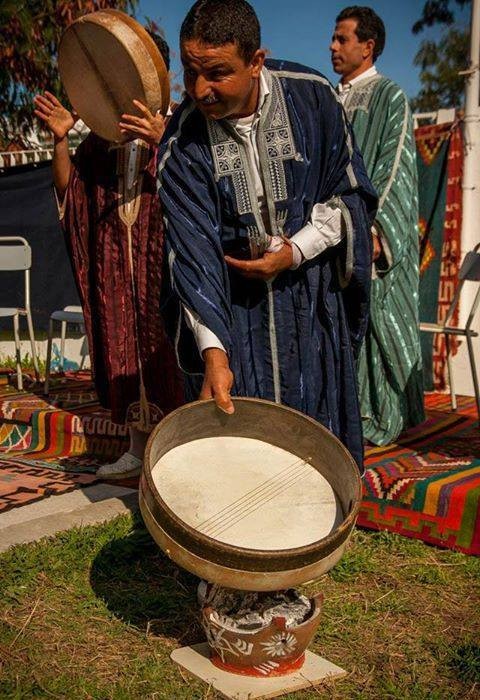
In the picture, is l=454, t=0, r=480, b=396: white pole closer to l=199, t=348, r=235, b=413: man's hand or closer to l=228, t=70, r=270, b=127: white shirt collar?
l=228, t=70, r=270, b=127: white shirt collar

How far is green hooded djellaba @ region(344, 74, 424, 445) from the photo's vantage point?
4.70 m

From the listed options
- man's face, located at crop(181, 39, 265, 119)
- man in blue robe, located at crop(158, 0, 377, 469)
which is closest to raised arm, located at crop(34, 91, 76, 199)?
man in blue robe, located at crop(158, 0, 377, 469)

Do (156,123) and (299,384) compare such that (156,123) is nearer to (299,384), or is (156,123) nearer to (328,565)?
(299,384)

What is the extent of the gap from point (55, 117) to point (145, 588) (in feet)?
7.84

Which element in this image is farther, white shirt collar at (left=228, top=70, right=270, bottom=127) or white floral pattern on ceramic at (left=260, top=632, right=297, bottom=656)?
white shirt collar at (left=228, top=70, right=270, bottom=127)

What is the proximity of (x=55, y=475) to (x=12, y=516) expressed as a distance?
823mm

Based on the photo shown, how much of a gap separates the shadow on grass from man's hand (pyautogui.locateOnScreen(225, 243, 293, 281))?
116 centimetres

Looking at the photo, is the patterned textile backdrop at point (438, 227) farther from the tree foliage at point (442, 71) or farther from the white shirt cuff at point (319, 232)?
the tree foliage at point (442, 71)

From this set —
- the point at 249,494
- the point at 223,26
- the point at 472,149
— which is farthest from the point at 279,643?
the point at 472,149

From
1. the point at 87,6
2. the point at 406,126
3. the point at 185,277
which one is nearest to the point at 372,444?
the point at 406,126

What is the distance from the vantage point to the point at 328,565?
2.35 metres

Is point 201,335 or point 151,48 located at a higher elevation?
point 151,48

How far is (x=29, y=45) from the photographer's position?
1268 cm

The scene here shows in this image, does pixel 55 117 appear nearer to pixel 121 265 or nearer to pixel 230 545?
pixel 121 265
